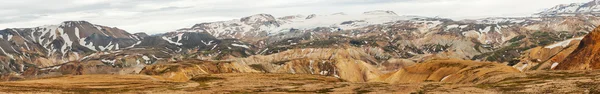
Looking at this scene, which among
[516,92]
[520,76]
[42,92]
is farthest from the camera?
[520,76]

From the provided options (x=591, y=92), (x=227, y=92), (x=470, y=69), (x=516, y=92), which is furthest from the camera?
(x=470, y=69)

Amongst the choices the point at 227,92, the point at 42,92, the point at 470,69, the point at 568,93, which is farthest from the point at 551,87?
the point at 470,69

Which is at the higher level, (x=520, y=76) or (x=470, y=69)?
(x=520, y=76)

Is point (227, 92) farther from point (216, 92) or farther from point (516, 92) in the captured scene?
point (516, 92)

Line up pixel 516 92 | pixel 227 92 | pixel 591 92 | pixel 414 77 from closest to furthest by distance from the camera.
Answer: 1. pixel 591 92
2. pixel 516 92
3. pixel 227 92
4. pixel 414 77

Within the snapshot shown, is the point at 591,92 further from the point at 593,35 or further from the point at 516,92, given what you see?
the point at 593,35

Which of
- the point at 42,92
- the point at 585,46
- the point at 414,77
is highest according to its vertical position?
the point at 42,92

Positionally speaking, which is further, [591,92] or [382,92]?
[382,92]

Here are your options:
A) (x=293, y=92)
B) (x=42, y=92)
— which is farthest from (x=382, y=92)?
(x=42, y=92)

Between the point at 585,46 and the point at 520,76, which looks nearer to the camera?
the point at 520,76
